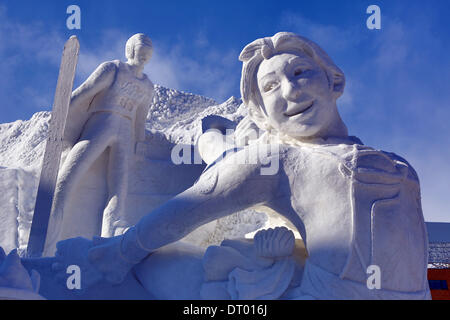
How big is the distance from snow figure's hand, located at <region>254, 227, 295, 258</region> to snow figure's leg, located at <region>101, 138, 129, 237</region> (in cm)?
188

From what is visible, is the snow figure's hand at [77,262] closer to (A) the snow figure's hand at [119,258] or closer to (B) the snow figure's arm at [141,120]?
(A) the snow figure's hand at [119,258]

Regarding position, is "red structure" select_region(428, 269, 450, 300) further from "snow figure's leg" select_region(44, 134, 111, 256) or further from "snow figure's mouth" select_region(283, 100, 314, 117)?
"snow figure's mouth" select_region(283, 100, 314, 117)

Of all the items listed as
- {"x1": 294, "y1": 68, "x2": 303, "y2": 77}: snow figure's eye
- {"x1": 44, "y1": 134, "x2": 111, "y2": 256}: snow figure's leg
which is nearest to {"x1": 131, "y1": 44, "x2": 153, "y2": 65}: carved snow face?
{"x1": 44, "y1": 134, "x2": 111, "y2": 256}: snow figure's leg

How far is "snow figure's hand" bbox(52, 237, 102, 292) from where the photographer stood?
204 cm

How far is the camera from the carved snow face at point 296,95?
2139 mm

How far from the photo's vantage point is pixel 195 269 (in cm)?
198

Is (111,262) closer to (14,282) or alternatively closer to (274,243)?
(14,282)

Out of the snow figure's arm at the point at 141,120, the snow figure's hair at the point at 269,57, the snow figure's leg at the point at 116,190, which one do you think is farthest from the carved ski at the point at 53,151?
the snow figure's hair at the point at 269,57

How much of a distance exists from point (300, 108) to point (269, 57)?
1.00ft

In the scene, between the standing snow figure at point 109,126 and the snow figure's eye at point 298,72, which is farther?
the standing snow figure at point 109,126

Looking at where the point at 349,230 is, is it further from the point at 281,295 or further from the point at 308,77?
the point at 308,77
